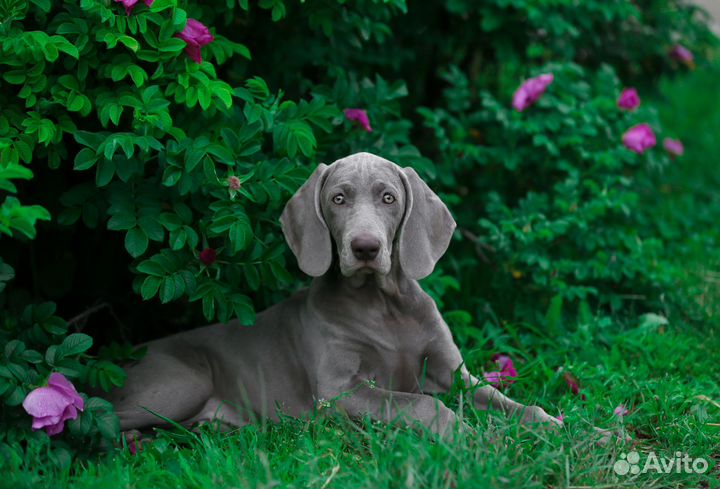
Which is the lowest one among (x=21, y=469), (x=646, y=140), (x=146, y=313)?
(x=146, y=313)

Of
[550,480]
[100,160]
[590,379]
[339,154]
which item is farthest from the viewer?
[339,154]

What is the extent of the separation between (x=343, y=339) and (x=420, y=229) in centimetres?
54

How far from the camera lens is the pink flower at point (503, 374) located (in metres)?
3.85

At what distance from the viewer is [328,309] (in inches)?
146

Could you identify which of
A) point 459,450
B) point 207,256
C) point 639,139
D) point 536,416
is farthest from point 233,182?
point 639,139

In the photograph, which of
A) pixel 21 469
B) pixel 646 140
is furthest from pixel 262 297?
pixel 646 140

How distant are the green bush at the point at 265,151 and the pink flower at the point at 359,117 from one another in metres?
0.04

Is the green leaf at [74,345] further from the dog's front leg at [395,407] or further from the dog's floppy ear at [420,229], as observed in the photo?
the dog's floppy ear at [420,229]

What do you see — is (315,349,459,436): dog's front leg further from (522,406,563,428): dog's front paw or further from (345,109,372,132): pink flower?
(345,109,372,132): pink flower

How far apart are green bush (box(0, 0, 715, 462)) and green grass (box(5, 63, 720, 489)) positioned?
0.22 metres

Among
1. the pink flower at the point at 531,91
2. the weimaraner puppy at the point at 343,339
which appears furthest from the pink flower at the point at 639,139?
the weimaraner puppy at the point at 343,339

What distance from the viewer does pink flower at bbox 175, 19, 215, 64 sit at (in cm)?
343

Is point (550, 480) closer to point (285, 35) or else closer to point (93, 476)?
point (93, 476)

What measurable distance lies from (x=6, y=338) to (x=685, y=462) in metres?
2.56
